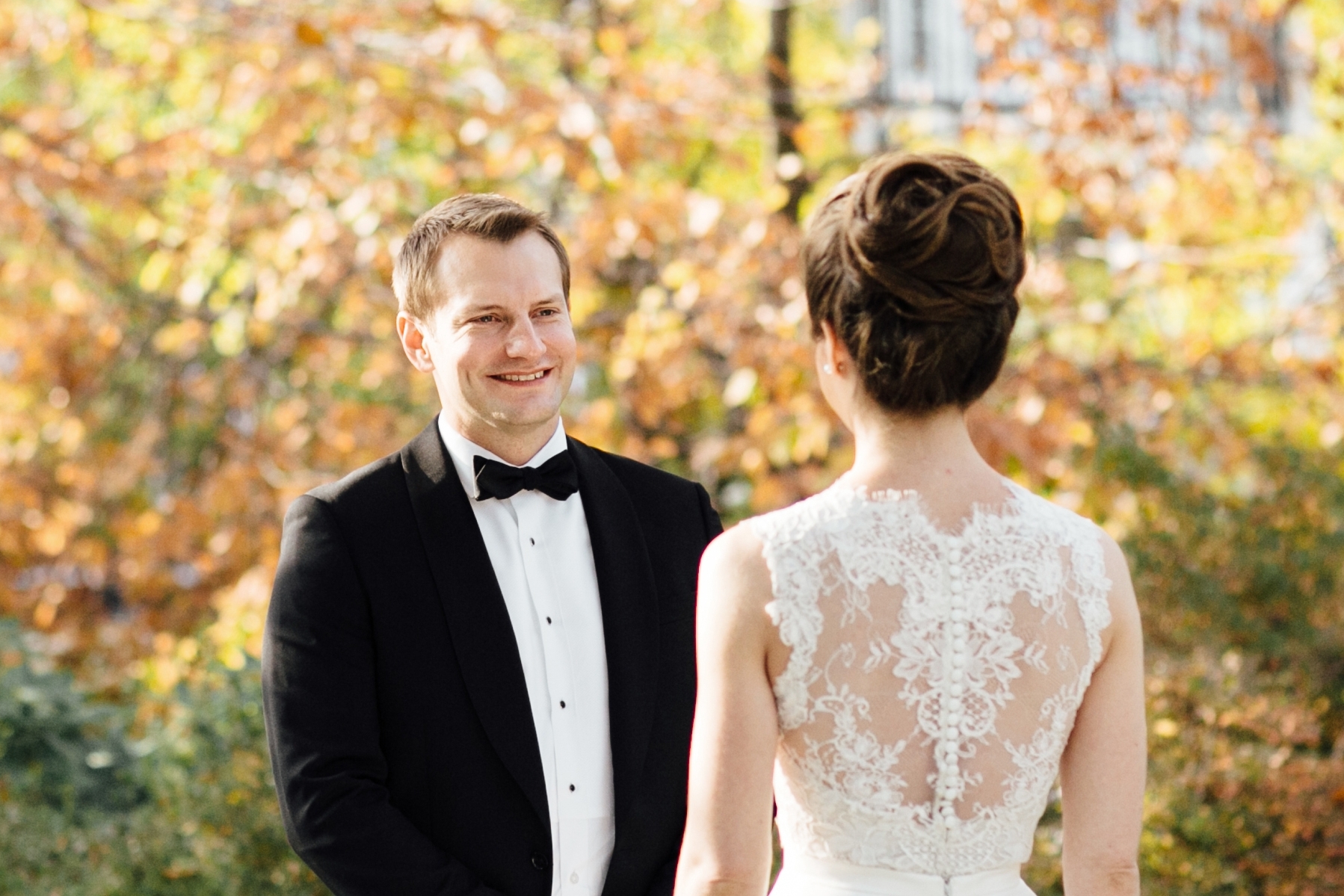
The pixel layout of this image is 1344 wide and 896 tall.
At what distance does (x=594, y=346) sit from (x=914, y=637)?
467 centimetres

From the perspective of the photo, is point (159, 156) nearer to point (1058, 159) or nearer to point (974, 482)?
point (1058, 159)

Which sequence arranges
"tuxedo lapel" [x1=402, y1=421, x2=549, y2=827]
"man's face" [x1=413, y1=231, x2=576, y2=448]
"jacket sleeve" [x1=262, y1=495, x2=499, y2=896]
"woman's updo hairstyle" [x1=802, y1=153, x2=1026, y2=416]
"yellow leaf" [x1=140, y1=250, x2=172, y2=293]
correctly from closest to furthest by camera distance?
"woman's updo hairstyle" [x1=802, y1=153, x2=1026, y2=416]
"jacket sleeve" [x1=262, y1=495, x2=499, y2=896]
"tuxedo lapel" [x1=402, y1=421, x2=549, y2=827]
"man's face" [x1=413, y1=231, x2=576, y2=448]
"yellow leaf" [x1=140, y1=250, x2=172, y2=293]

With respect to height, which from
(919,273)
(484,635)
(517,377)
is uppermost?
(919,273)

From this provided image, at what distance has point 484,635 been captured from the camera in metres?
2.27

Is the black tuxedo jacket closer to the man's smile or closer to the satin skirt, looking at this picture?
the man's smile

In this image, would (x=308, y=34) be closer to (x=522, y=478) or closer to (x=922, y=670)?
(x=522, y=478)

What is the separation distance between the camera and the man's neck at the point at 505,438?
2395 mm

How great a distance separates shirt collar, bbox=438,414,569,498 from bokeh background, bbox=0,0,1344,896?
2.05 meters

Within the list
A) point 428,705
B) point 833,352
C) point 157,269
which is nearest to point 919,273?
point 833,352

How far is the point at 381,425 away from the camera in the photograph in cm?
628

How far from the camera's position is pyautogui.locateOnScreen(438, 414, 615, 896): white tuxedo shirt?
2.25 m

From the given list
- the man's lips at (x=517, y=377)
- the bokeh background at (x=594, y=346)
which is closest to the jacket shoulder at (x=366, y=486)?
the man's lips at (x=517, y=377)

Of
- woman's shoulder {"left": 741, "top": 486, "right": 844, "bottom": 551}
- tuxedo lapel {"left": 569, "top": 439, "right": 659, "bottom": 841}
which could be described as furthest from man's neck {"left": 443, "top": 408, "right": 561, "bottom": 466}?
woman's shoulder {"left": 741, "top": 486, "right": 844, "bottom": 551}

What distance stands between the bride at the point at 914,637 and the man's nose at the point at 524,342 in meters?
0.62
